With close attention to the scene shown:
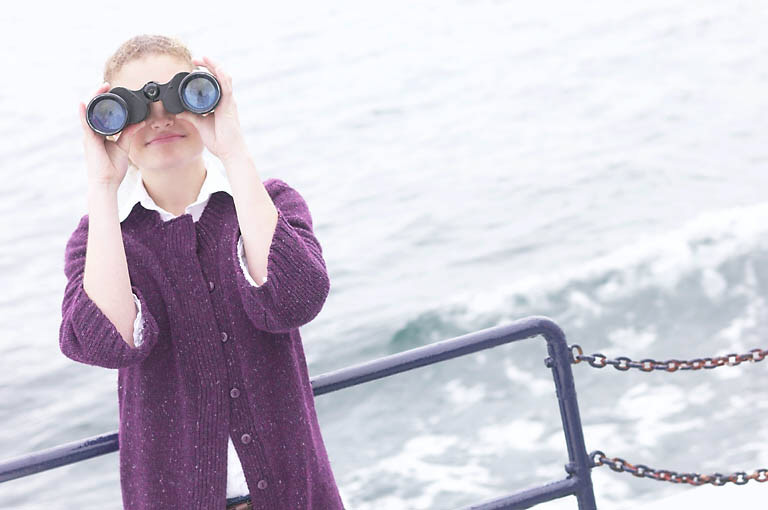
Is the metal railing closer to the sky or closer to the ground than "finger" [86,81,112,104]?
closer to the ground

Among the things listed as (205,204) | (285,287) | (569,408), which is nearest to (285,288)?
(285,287)

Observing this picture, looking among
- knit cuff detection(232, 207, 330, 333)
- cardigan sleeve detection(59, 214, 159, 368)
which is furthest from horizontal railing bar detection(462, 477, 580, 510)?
cardigan sleeve detection(59, 214, 159, 368)

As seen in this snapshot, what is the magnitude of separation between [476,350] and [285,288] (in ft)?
1.96

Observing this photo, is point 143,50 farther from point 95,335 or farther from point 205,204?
point 95,335

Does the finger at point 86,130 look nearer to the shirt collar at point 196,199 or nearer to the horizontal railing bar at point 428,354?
the shirt collar at point 196,199

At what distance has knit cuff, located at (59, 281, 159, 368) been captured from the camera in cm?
185

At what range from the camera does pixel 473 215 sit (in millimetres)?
12219

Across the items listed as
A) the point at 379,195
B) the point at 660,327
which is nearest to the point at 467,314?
the point at 660,327

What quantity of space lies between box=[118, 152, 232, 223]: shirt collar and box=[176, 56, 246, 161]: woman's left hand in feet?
0.30

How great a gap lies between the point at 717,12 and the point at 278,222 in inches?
690

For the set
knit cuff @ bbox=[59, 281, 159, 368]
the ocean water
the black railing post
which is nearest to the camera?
knit cuff @ bbox=[59, 281, 159, 368]

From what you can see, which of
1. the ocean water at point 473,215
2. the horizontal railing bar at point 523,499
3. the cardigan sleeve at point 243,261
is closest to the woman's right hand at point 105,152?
the cardigan sleeve at point 243,261

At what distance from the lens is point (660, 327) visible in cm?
946

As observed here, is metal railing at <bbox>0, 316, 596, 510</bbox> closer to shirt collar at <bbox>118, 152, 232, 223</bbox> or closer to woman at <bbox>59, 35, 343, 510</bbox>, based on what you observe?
woman at <bbox>59, 35, 343, 510</bbox>
